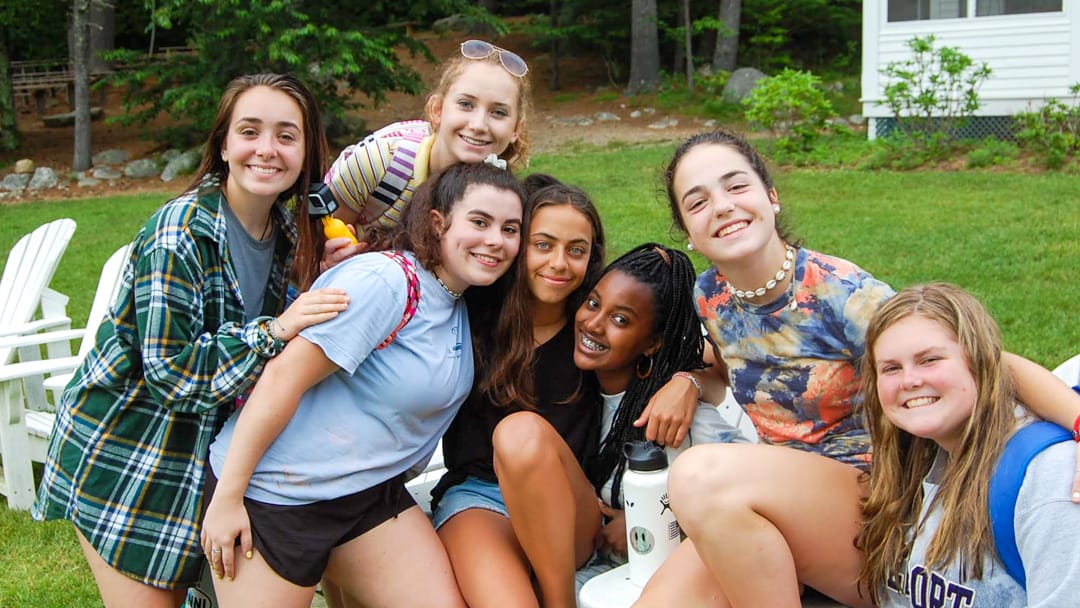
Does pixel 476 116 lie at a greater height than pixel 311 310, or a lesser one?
greater

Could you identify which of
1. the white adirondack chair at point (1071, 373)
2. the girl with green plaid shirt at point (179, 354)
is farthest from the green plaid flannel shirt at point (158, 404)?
the white adirondack chair at point (1071, 373)

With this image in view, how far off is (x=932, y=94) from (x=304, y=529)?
11990mm

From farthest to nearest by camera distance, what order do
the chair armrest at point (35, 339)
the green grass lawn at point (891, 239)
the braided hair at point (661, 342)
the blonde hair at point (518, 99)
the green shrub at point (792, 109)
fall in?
the green shrub at point (792, 109)
the chair armrest at point (35, 339)
the green grass lawn at point (891, 239)
the blonde hair at point (518, 99)
the braided hair at point (661, 342)

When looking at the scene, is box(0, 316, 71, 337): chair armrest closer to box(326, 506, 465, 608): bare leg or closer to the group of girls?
the group of girls

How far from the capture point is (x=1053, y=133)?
11.5m

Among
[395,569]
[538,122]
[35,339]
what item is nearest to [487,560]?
[395,569]

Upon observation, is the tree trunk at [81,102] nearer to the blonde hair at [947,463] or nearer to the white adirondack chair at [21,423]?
the white adirondack chair at [21,423]

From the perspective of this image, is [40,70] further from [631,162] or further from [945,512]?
[945,512]

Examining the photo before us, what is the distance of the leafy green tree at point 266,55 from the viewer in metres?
17.5

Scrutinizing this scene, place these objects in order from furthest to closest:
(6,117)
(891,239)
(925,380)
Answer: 1. (6,117)
2. (891,239)
3. (925,380)

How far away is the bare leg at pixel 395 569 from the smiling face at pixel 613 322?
0.72 metres

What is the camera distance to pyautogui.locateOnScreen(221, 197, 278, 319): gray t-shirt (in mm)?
2791

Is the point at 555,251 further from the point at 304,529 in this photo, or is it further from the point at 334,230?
the point at 304,529

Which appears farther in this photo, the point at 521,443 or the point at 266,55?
the point at 266,55
